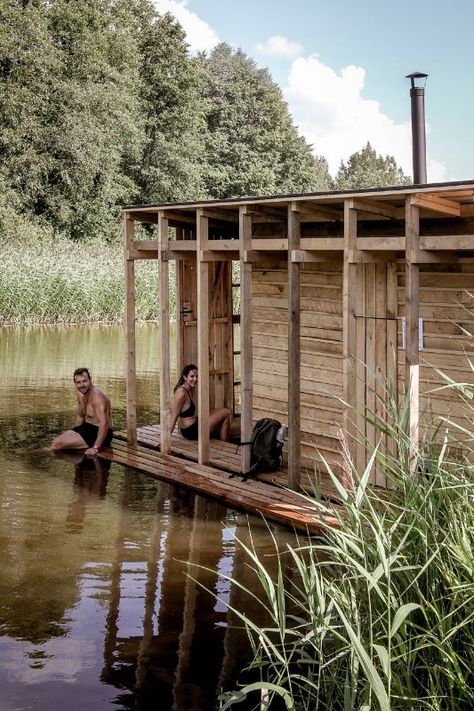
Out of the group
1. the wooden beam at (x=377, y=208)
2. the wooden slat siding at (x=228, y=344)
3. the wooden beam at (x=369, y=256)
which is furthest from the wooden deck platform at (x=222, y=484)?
the wooden beam at (x=377, y=208)

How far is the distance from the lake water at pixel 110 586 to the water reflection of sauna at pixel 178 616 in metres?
0.01

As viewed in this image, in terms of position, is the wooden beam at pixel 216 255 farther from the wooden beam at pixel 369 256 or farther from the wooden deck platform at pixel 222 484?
the wooden deck platform at pixel 222 484

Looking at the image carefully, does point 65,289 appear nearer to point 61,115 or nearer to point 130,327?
point 130,327

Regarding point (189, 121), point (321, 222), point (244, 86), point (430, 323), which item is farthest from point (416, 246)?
point (244, 86)

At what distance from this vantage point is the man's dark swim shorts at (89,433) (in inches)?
511

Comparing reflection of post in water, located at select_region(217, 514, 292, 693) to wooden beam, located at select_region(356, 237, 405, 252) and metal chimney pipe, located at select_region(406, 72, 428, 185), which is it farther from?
metal chimney pipe, located at select_region(406, 72, 428, 185)

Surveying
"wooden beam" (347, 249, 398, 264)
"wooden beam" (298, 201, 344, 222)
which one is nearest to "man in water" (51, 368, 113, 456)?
"wooden beam" (298, 201, 344, 222)

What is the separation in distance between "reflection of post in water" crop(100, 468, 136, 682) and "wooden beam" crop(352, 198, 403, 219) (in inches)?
149

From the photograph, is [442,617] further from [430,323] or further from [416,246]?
[430,323]

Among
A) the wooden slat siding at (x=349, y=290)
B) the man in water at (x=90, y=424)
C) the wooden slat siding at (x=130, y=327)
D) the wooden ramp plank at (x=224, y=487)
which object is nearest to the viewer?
the wooden slat siding at (x=349, y=290)

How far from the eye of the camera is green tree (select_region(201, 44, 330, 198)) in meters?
60.3

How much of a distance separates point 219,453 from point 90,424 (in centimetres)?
196

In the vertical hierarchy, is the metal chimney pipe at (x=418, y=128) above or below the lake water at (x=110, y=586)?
above

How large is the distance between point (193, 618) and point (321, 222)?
537 cm
